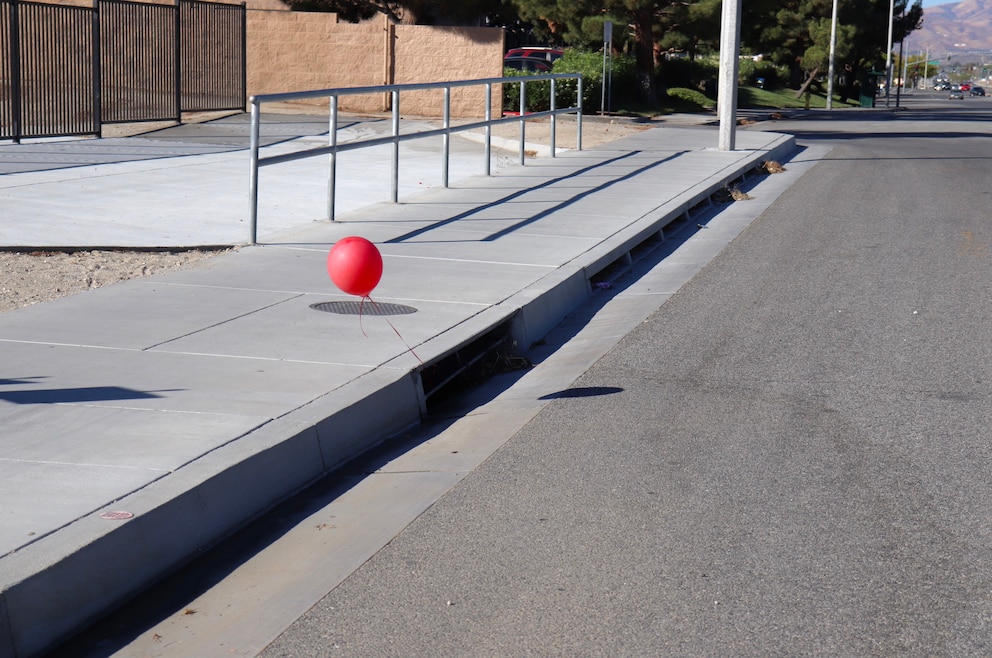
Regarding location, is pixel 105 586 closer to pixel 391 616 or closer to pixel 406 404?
pixel 391 616

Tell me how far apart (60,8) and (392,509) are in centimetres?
1996

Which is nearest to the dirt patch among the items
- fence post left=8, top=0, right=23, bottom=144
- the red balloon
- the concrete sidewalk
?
the concrete sidewalk

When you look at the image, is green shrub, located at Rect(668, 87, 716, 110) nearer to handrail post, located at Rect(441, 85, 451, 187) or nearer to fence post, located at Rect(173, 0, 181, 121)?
fence post, located at Rect(173, 0, 181, 121)

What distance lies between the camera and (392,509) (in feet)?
17.6

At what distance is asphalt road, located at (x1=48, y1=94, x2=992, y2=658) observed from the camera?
414 cm

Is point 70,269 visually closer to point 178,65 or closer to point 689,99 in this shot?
point 178,65

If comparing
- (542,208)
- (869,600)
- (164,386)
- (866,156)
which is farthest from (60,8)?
(869,600)

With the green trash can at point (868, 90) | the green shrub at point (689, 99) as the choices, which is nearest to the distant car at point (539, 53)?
the green shrub at point (689, 99)

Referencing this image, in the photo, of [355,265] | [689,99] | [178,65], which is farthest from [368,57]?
[355,265]

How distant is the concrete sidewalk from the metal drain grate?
3 centimetres

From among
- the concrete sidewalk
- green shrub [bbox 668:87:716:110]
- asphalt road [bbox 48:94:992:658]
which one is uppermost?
green shrub [bbox 668:87:716:110]

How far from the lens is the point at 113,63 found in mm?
24250

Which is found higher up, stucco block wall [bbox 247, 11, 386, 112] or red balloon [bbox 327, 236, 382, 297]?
stucco block wall [bbox 247, 11, 386, 112]

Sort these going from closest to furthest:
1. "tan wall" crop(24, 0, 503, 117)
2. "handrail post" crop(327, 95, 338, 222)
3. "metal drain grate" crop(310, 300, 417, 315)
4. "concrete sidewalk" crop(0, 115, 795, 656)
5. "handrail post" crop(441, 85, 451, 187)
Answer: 1. "concrete sidewalk" crop(0, 115, 795, 656)
2. "metal drain grate" crop(310, 300, 417, 315)
3. "handrail post" crop(327, 95, 338, 222)
4. "handrail post" crop(441, 85, 451, 187)
5. "tan wall" crop(24, 0, 503, 117)
